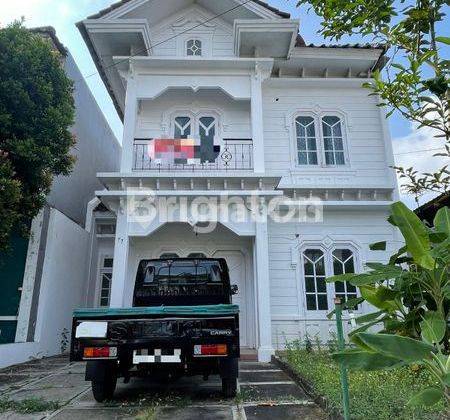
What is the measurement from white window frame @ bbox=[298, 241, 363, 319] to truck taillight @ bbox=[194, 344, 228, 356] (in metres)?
4.95

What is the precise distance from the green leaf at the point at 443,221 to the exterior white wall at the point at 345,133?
22.0 ft

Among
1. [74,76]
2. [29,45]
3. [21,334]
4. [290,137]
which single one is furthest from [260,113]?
[21,334]

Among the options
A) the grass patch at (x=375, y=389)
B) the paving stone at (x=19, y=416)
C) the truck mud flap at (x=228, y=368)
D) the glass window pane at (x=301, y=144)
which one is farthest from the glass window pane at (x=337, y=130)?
the paving stone at (x=19, y=416)

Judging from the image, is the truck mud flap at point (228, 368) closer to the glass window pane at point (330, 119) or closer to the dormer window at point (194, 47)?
the glass window pane at point (330, 119)

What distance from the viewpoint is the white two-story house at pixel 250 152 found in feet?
27.2

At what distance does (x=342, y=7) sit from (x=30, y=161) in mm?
6152

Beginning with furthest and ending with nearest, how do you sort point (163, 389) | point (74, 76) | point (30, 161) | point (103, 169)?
point (103, 169) < point (74, 76) < point (30, 161) < point (163, 389)

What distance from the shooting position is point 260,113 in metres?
8.93

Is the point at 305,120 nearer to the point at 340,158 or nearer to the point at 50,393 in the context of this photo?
the point at 340,158

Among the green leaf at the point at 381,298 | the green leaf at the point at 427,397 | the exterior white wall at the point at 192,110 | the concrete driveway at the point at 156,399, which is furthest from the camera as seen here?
the exterior white wall at the point at 192,110

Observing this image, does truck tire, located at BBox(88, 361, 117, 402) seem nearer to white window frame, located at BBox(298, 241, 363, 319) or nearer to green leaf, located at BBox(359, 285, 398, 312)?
green leaf, located at BBox(359, 285, 398, 312)

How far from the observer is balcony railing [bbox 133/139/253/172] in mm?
8992

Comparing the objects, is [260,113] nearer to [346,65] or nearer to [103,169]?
[346,65]

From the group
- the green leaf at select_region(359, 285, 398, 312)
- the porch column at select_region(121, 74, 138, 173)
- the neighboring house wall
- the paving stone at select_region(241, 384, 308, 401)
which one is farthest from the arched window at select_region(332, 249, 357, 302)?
the neighboring house wall
